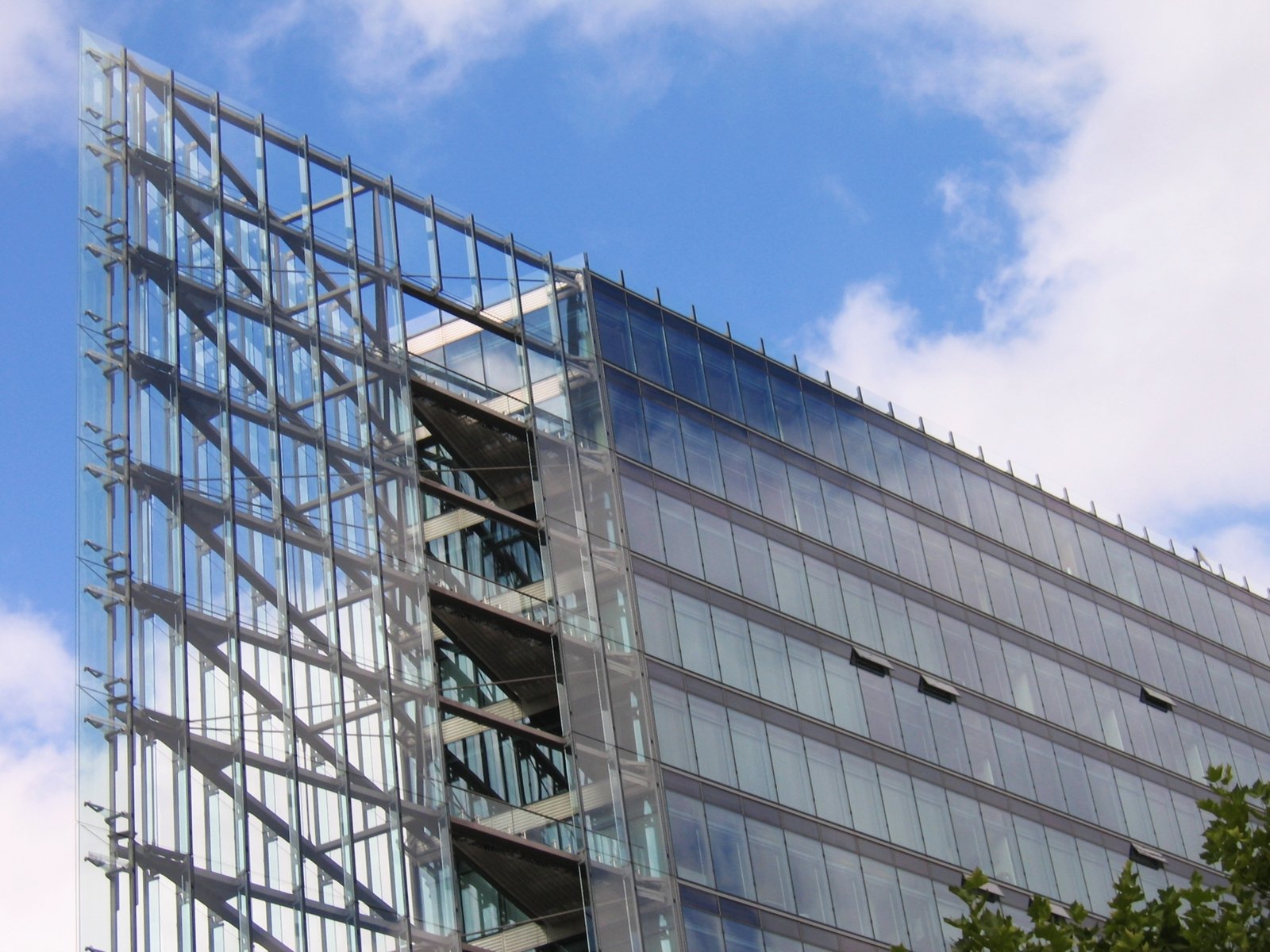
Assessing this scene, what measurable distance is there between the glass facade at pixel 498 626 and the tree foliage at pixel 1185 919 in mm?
20348

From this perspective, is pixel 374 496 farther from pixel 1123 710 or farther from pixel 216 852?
pixel 1123 710

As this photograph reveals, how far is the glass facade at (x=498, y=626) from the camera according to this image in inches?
2031

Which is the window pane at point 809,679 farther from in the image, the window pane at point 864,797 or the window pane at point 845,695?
the window pane at point 864,797

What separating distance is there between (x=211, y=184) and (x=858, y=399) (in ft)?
71.6

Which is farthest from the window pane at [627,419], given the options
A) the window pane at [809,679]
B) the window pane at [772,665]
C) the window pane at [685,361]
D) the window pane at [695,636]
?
the window pane at [809,679]

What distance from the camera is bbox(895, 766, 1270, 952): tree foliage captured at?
3281 centimetres

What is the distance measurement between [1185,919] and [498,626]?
2744 cm

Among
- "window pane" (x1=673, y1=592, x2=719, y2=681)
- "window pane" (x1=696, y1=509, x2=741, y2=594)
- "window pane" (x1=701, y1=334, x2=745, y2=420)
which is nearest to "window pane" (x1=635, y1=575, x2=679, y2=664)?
"window pane" (x1=673, y1=592, x2=719, y2=681)

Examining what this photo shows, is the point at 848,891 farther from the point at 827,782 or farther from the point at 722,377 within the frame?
the point at 722,377

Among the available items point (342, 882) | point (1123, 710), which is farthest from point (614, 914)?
point (1123, 710)

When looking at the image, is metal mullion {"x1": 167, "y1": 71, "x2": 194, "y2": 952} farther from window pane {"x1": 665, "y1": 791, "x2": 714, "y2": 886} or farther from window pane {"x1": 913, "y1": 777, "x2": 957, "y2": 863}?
window pane {"x1": 913, "y1": 777, "x2": 957, "y2": 863}

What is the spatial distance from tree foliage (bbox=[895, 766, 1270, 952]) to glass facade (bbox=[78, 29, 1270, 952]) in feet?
66.8

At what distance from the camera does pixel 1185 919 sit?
109 feet

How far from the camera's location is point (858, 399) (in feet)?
232
